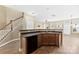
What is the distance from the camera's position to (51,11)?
2021mm

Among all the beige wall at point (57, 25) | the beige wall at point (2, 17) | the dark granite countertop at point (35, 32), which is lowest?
the dark granite countertop at point (35, 32)

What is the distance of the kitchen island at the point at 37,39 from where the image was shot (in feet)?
6.72

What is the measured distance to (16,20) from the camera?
204 cm

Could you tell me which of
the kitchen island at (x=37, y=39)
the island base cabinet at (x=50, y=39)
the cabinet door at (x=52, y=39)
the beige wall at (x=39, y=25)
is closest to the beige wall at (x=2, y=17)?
the kitchen island at (x=37, y=39)

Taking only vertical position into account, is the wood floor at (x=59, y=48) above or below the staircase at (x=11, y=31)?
below

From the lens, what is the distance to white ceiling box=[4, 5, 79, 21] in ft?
6.49

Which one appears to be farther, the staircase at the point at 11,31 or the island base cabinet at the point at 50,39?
the island base cabinet at the point at 50,39

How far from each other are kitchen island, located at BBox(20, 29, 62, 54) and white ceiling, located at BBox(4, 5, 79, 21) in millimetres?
273

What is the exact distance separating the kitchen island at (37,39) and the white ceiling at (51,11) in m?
0.27

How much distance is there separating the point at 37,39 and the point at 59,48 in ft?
1.57

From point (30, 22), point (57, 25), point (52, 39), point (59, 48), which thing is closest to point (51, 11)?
point (57, 25)

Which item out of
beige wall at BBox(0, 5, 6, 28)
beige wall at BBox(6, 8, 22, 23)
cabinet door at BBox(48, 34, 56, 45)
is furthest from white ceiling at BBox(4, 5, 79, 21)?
cabinet door at BBox(48, 34, 56, 45)

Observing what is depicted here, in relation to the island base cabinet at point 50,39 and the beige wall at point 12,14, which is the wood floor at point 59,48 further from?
the beige wall at point 12,14
